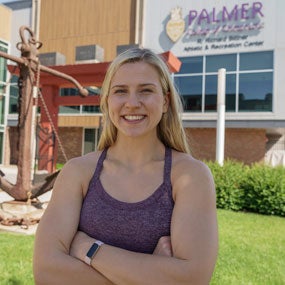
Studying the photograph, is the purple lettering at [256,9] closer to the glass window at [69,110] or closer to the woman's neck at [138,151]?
the glass window at [69,110]

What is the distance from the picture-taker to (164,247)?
140 cm

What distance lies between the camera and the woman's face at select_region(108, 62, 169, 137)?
157 centimetres

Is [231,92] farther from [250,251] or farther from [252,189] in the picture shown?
[250,251]

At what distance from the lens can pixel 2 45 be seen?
20.0 m

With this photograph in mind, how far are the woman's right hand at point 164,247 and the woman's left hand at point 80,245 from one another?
28 cm

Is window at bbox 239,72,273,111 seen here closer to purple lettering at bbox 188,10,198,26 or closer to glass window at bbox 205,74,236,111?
glass window at bbox 205,74,236,111

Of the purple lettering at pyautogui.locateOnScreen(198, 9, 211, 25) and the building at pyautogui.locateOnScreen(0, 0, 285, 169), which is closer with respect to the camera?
the building at pyautogui.locateOnScreen(0, 0, 285, 169)

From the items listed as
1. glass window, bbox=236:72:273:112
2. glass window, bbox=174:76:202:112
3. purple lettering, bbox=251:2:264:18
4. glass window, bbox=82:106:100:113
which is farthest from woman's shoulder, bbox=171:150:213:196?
glass window, bbox=82:106:100:113

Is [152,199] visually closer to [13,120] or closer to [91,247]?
[91,247]

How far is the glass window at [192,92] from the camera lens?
52.7ft

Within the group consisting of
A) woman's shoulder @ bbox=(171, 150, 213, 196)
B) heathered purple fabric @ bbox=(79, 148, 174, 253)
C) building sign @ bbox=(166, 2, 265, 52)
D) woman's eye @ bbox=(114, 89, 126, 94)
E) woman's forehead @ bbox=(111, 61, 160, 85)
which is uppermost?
building sign @ bbox=(166, 2, 265, 52)

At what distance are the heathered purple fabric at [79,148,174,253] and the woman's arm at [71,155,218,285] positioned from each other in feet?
0.16

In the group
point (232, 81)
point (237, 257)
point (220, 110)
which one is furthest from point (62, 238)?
point (232, 81)

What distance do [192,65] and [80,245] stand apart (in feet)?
51.6
